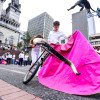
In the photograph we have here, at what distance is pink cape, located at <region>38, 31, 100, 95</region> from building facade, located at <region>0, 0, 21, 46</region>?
39607 millimetres

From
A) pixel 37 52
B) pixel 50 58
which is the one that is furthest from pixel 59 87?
pixel 37 52

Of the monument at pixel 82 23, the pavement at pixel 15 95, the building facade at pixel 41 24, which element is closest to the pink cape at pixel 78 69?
the pavement at pixel 15 95

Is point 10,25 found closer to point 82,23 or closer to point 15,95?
point 82,23

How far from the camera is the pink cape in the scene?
1.44 m

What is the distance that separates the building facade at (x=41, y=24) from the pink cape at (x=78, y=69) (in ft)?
292

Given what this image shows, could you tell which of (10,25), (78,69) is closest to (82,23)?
(78,69)

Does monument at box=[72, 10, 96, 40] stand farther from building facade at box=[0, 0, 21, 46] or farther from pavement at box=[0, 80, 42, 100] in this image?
building facade at box=[0, 0, 21, 46]

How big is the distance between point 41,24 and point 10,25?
49.1 meters

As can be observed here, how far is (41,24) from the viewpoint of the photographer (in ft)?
303

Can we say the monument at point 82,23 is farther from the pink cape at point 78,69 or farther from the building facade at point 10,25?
the building facade at point 10,25

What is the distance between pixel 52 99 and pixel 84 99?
18.2 inches

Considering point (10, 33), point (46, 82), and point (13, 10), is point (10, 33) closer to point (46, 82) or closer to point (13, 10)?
point (13, 10)

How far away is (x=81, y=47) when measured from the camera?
1.89 metres

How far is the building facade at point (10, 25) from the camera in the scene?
37312 mm
